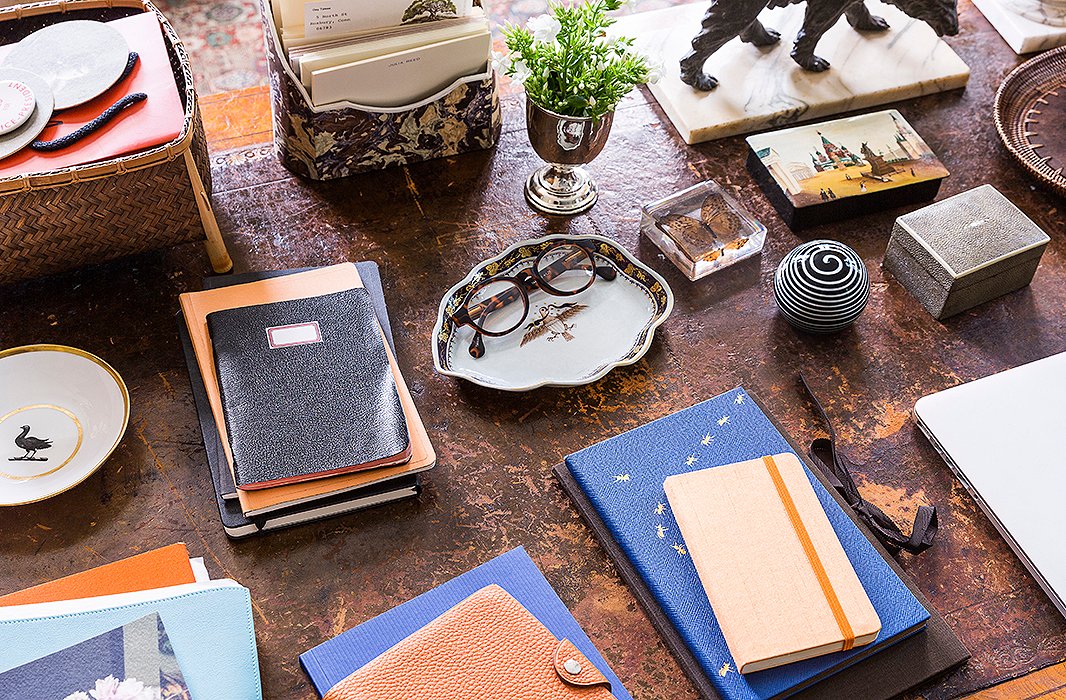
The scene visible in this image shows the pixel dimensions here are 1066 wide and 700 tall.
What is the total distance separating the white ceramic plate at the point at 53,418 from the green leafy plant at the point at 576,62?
0.60 meters

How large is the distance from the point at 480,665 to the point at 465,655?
16 mm

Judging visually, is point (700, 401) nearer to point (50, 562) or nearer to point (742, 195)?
point (742, 195)

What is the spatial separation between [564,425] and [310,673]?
1.26ft

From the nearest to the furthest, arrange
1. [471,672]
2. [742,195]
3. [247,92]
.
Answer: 1. [471,672]
2. [742,195]
3. [247,92]

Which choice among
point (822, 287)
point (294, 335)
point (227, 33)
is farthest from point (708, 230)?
point (227, 33)

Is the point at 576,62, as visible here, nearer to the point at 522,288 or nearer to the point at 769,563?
the point at 522,288

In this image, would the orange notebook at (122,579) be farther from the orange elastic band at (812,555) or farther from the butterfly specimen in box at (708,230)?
the butterfly specimen in box at (708,230)

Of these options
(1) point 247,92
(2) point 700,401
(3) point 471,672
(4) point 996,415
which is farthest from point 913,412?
(1) point 247,92

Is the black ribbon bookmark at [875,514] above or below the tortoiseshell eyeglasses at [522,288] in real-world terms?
below

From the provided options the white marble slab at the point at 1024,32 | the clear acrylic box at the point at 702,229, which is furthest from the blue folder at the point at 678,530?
the white marble slab at the point at 1024,32

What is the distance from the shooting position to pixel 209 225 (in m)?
1.21

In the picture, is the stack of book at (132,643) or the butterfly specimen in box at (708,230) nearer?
the stack of book at (132,643)

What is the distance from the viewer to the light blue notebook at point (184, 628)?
88 centimetres

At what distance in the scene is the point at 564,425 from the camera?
1153mm
